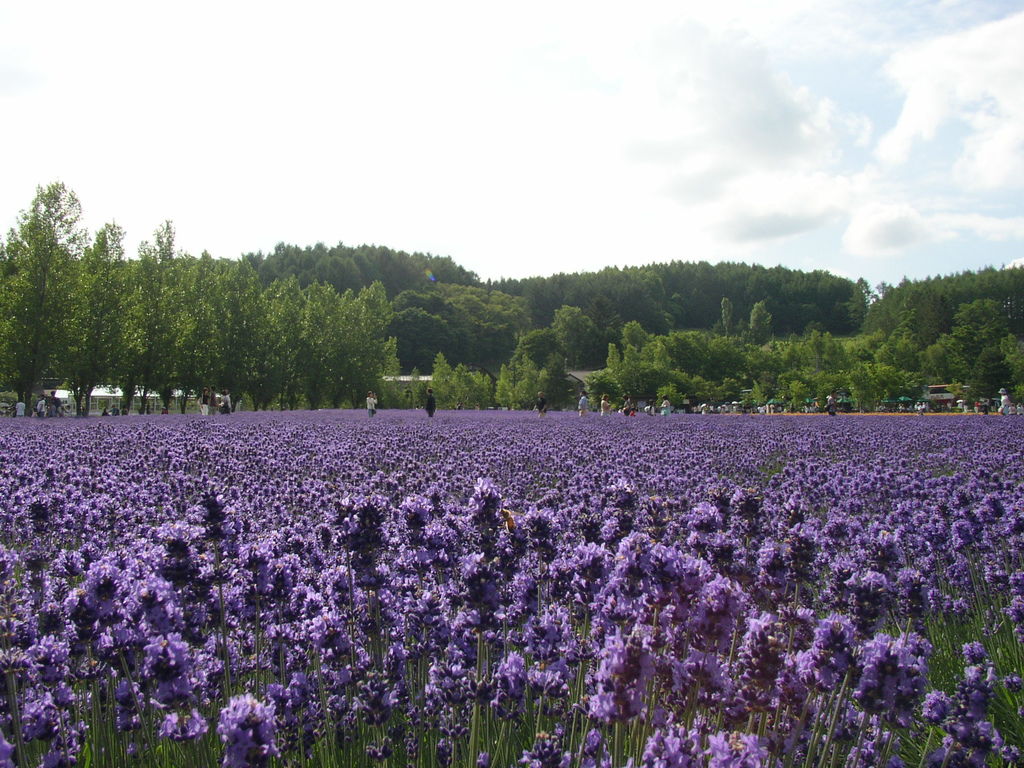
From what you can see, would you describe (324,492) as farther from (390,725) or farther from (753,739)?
(753,739)

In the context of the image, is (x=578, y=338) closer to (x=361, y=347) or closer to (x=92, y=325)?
(x=361, y=347)

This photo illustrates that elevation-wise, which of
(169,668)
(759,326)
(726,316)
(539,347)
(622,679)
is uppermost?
(726,316)

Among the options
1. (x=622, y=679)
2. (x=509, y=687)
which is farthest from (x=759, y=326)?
(x=622, y=679)

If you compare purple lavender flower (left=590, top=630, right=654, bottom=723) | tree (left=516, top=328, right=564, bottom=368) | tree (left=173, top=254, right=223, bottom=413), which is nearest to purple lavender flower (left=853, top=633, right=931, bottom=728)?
purple lavender flower (left=590, top=630, right=654, bottom=723)

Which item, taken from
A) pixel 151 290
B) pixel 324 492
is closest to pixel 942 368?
pixel 151 290

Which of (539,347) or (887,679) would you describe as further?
(539,347)

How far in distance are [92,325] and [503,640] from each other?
39718 millimetres

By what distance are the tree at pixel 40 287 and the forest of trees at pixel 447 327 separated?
3.0 inches

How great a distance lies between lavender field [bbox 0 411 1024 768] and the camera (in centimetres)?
236

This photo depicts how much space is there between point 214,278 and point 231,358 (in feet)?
20.5

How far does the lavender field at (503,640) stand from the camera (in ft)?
7.73

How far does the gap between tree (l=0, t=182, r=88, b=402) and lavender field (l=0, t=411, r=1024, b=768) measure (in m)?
33.3

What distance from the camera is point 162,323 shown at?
42562mm

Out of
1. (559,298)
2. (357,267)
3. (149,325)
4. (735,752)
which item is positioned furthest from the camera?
(559,298)
